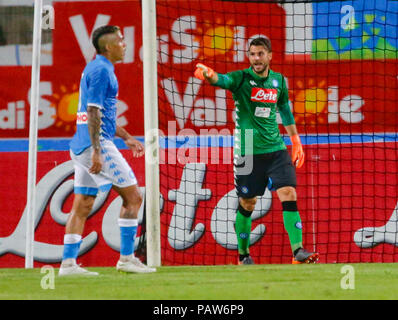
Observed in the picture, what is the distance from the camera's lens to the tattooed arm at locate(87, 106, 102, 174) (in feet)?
20.1

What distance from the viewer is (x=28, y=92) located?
31.8 feet

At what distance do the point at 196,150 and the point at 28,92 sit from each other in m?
1.96

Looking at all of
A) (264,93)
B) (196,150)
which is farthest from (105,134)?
(196,150)

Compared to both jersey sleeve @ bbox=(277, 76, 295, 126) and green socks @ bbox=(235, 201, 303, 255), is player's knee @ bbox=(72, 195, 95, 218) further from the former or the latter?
jersey sleeve @ bbox=(277, 76, 295, 126)

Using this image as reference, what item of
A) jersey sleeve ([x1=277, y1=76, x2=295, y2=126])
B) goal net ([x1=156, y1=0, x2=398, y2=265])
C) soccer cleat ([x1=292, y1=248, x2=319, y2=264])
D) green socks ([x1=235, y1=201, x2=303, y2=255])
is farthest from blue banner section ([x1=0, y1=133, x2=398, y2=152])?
soccer cleat ([x1=292, y1=248, x2=319, y2=264])

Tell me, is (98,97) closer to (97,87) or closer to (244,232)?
(97,87)

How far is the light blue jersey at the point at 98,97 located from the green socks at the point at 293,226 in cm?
190

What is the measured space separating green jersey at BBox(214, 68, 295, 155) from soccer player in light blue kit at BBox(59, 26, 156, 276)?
149 cm

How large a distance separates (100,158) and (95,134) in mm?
171

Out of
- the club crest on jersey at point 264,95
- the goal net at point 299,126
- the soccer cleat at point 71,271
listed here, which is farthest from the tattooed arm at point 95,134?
the goal net at point 299,126

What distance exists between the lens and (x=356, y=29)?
9.58m

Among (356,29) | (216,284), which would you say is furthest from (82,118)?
(356,29)

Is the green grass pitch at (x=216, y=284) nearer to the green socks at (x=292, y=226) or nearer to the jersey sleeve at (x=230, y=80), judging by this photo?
the green socks at (x=292, y=226)

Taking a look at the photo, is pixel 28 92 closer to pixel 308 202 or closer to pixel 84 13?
pixel 84 13
